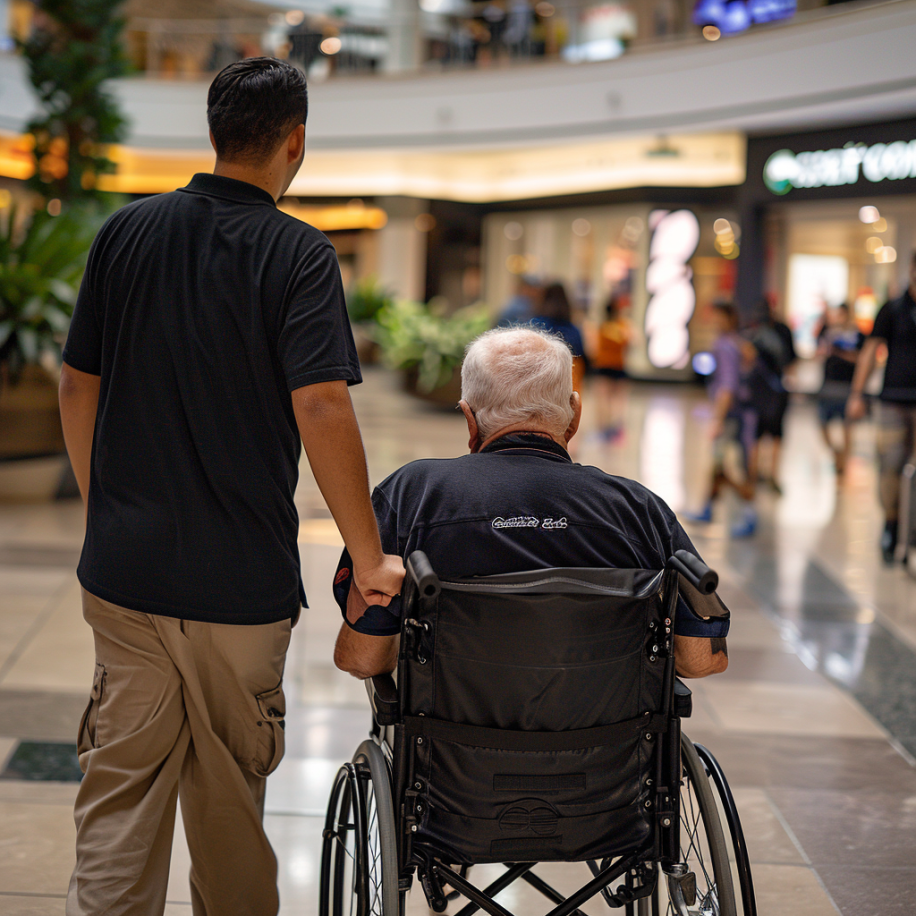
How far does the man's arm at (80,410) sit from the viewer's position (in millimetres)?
1886

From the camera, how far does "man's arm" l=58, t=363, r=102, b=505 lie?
189cm

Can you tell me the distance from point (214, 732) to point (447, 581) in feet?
1.81

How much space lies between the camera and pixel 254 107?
1740mm

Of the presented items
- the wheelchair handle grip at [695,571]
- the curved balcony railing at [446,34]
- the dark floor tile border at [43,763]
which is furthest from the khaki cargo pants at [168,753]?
the curved balcony railing at [446,34]

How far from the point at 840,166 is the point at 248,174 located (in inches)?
535

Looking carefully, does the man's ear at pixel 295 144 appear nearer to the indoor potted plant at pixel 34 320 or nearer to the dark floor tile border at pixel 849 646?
the dark floor tile border at pixel 849 646

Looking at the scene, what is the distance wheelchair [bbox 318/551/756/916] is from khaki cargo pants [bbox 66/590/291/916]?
24 cm

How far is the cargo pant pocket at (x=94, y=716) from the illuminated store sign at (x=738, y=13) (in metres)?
14.2

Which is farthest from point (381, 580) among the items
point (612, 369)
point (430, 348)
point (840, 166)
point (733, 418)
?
point (840, 166)

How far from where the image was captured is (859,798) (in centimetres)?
314

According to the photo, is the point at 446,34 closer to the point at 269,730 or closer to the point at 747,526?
the point at 747,526

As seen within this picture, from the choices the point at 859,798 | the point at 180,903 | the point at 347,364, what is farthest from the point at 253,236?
the point at 859,798

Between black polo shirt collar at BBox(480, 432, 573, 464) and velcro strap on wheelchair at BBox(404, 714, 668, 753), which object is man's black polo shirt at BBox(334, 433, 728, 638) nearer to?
black polo shirt collar at BBox(480, 432, 573, 464)

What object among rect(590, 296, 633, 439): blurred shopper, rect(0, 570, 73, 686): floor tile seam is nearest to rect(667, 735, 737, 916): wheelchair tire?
rect(0, 570, 73, 686): floor tile seam
